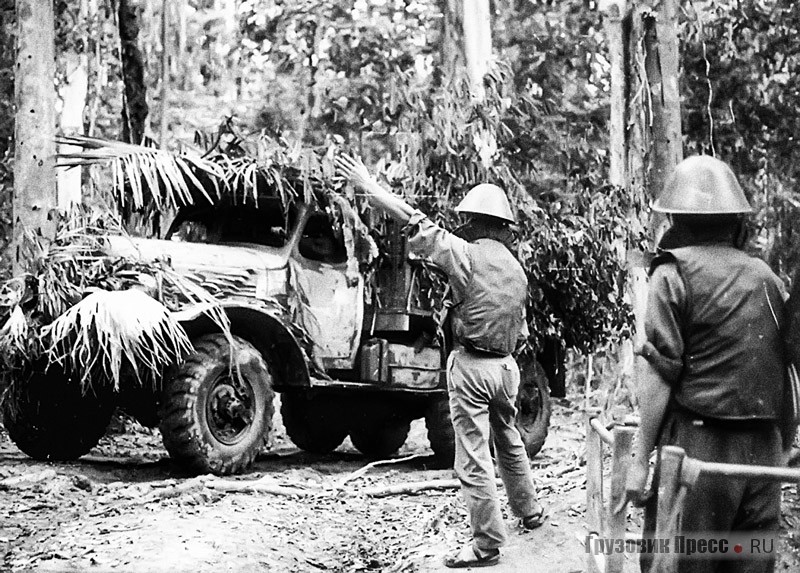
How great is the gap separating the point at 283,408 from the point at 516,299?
5731 millimetres

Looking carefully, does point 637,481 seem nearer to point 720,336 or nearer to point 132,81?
point 720,336

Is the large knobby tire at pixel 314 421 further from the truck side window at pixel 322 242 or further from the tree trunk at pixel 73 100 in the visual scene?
the tree trunk at pixel 73 100

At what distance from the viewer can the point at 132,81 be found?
15141 millimetres

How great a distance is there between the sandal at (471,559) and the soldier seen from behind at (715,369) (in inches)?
106

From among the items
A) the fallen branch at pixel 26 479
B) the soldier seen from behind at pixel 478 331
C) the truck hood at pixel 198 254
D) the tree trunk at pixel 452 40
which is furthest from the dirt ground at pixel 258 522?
the tree trunk at pixel 452 40

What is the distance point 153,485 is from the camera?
890 centimetres

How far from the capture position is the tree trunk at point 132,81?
15.0 meters

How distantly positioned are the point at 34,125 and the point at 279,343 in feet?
10.8

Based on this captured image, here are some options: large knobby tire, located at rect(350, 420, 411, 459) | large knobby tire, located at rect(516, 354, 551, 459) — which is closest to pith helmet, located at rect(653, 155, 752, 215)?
large knobby tire, located at rect(516, 354, 551, 459)

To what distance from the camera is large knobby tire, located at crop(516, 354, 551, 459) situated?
11531mm

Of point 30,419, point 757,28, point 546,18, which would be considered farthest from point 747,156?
point 30,419

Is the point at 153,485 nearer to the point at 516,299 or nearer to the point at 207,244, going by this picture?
the point at 207,244

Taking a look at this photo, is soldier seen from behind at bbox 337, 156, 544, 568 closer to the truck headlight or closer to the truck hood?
the truck hood

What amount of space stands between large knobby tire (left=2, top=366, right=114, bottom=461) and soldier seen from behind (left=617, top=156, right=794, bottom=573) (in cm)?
656
